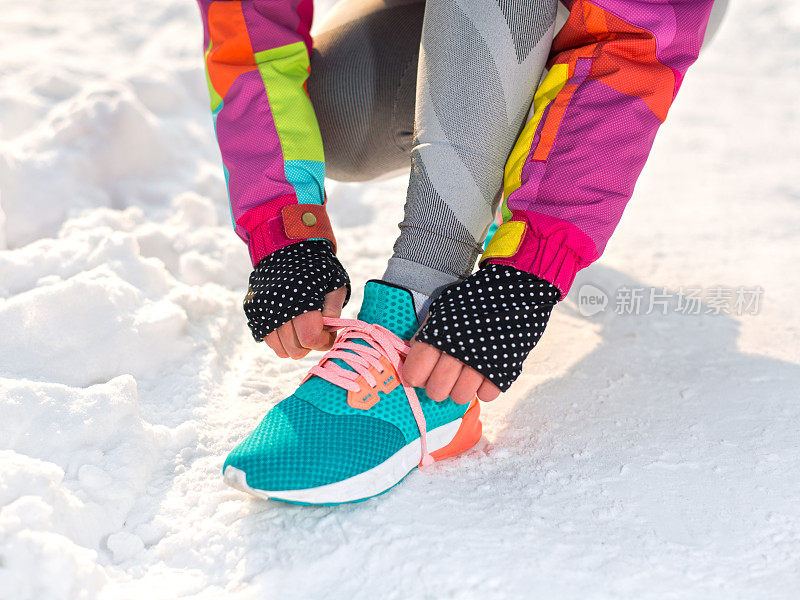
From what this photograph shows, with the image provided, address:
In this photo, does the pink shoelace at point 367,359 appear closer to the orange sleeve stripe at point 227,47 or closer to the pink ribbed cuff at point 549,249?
the pink ribbed cuff at point 549,249

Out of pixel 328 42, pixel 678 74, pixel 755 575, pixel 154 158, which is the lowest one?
pixel 154 158

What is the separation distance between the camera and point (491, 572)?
2.18ft

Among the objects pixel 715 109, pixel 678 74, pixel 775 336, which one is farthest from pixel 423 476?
pixel 715 109

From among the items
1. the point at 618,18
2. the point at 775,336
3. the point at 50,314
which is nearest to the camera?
the point at 618,18

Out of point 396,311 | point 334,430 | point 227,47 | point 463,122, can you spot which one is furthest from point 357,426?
point 227,47

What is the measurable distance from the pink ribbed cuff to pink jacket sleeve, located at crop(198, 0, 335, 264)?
252 mm

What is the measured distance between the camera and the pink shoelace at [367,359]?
790 mm

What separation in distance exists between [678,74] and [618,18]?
4.0 inches

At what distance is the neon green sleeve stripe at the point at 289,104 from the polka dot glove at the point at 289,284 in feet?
0.46

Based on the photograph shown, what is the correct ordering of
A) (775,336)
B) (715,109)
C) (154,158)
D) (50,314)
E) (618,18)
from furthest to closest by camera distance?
(715,109)
(154,158)
(775,336)
(50,314)
(618,18)

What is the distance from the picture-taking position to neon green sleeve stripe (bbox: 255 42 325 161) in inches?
36.4

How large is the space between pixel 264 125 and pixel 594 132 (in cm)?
41

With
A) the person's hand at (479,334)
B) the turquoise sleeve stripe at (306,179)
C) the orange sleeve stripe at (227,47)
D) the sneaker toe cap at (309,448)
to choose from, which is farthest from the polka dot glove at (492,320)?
the orange sleeve stripe at (227,47)

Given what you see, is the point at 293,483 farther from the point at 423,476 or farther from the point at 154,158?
the point at 154,158
